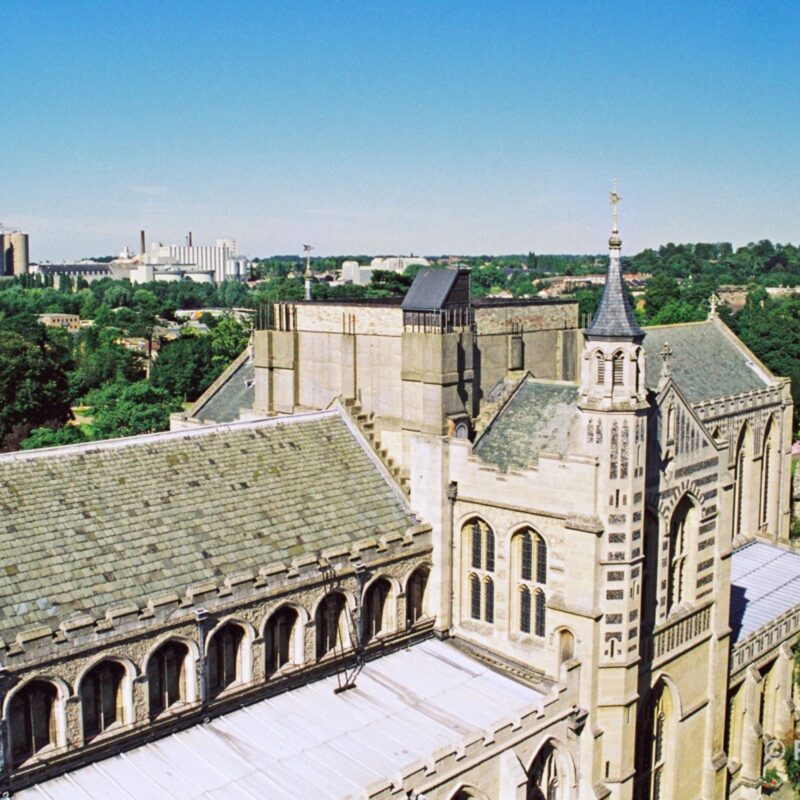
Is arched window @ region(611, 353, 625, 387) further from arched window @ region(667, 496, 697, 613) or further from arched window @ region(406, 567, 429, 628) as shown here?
arched window @ region(406, 567, 429, 628)

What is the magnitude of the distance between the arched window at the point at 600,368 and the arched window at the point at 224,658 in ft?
44.9

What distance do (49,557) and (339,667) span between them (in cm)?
1030

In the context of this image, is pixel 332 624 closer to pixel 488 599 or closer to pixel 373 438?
pixel 488 599

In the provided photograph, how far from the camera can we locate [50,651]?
79.0ft

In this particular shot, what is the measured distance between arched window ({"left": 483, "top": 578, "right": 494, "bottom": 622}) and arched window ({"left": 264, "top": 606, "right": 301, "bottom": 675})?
7362mm

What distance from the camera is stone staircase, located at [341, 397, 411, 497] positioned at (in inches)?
1405

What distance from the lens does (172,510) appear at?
29734 millimetres

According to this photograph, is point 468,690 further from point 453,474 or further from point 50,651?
point 50,651

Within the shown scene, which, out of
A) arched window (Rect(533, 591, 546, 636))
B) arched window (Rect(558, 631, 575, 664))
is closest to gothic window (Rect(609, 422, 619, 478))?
arched window (Rect(533, 591, 546, 636))

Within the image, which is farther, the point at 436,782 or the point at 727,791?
the point at 727,791

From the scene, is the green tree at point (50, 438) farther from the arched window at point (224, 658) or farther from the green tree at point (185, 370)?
the arched window at point (224, 658)

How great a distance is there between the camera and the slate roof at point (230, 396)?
5156 cm

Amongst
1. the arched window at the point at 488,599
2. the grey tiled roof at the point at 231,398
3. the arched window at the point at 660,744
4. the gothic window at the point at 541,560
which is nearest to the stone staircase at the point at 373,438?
the arched window at the point at 488,599

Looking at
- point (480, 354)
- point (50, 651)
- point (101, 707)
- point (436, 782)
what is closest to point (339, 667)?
point (436, 782)
